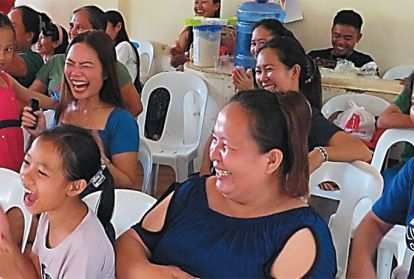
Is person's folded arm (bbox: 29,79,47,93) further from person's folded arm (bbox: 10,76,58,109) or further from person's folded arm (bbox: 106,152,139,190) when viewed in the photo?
person's folded arm (bbox: 106,152,139,190)

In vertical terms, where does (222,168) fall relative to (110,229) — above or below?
above

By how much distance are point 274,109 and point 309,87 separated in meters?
1.04

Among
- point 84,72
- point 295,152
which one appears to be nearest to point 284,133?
point 295,152

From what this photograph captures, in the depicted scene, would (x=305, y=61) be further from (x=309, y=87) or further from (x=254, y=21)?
(x=254, y=21)

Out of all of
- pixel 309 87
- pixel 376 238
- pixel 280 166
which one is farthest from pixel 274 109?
pixel 309 87

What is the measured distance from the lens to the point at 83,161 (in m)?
1.64

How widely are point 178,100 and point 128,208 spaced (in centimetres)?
169

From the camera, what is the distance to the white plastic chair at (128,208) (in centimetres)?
183

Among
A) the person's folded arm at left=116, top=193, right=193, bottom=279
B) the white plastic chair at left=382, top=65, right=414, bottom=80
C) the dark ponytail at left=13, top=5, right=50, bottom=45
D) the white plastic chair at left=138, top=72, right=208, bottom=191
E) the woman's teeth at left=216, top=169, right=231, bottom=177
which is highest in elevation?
the woman's teeth at left=216, top=169, right=231, bottom=177

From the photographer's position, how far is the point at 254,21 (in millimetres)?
3701

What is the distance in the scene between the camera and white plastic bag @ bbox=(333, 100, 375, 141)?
10.3ft

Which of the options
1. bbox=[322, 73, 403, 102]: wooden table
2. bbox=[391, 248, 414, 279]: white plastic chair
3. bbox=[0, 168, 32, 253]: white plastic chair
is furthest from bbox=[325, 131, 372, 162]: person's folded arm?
bbox=[322, 73, 403, 102]: wooden table

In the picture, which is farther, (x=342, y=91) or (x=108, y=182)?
(x=342, y=91)

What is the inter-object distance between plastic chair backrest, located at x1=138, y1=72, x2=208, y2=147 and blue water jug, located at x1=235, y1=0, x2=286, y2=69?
30cm
